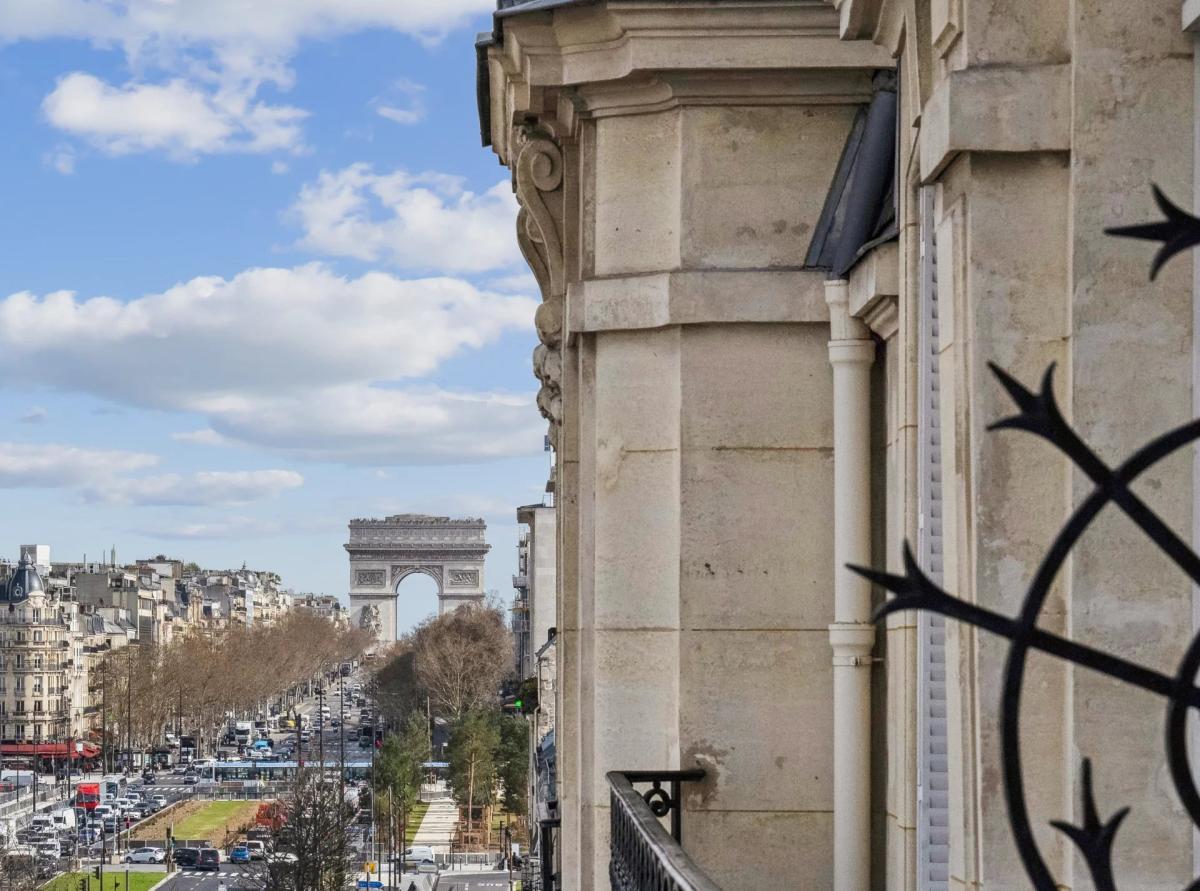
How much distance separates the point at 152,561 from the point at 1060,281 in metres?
198

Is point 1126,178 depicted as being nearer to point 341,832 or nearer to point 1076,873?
point 1076,873

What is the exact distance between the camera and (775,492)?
347 inches

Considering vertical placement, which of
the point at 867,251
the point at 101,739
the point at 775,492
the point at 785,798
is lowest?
the point at 101,739

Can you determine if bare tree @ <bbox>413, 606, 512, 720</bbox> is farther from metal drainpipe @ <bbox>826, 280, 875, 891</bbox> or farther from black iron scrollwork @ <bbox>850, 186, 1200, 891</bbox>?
black iron scrollwork @ <bbox>850, 186, 1200, 891</bbox>

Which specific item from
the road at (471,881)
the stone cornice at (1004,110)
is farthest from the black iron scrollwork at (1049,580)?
the road at (471,881)

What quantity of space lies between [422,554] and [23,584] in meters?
49.6

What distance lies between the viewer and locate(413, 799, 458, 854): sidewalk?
85981 millimetres

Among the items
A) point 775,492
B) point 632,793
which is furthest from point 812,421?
point 632,793

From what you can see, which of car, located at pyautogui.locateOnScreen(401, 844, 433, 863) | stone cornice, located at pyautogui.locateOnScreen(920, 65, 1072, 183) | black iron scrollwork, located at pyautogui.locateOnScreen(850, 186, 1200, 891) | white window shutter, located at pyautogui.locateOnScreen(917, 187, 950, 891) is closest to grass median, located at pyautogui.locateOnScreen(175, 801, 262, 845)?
car, located at pyautogui.locateOnScreen(401, 844, 433, 863)

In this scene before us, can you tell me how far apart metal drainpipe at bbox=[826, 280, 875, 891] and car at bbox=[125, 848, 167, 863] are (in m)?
72.7

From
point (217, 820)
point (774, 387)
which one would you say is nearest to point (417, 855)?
point (217, 820)

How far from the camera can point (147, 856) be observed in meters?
79.1

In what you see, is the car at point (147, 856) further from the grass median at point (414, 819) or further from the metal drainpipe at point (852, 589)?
the metal drainpipe at point (852, 589)

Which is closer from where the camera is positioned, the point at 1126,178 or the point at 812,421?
the point at 1126,178
